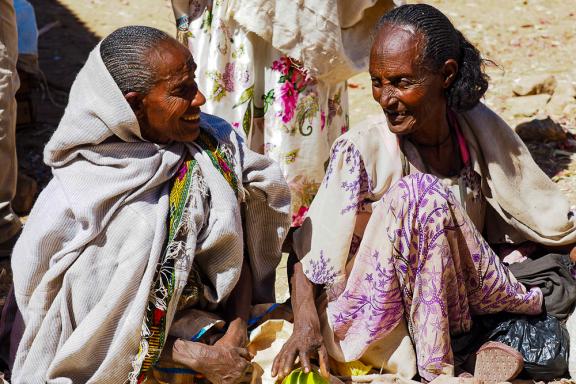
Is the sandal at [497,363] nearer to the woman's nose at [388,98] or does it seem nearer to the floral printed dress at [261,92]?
the woman's nose at [388,98]

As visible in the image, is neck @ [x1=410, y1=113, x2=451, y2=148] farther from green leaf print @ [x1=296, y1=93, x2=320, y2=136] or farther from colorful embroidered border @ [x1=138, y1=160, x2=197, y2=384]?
green leaf print @ [x1=296, y1=93, x2=320, y2=136]

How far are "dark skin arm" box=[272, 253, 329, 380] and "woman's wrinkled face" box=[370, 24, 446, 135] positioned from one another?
651mm

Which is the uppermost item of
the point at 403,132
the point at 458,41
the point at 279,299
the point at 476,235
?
the point at 458,41

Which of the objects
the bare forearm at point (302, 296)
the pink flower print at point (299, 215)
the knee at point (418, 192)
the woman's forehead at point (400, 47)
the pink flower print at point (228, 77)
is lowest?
the pink flower print at point (299, 215)

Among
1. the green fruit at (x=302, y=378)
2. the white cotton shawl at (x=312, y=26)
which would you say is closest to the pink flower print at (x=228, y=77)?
the white cotton shawl at (x=312, y=26)

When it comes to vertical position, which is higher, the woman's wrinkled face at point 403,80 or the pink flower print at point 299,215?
the woman's wrinkled face at point 403,80

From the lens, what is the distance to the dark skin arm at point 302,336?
322 cm

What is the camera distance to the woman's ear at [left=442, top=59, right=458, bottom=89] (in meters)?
3.38

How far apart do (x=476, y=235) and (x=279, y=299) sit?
4.66ft

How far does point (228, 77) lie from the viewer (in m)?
4.62

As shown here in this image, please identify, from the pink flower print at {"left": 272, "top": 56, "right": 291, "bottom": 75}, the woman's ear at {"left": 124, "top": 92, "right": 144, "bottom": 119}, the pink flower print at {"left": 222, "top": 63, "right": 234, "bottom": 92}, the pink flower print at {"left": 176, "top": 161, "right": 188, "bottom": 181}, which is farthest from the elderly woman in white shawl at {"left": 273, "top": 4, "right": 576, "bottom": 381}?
the pink flower print at {"left": 222, "top": 63, "right": 234, "bottom": 92}

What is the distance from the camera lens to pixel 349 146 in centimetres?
340

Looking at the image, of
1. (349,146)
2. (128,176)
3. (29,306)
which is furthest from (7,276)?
(349,146)

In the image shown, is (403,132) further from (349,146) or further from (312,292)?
(312,292)
